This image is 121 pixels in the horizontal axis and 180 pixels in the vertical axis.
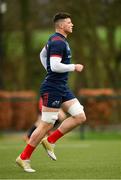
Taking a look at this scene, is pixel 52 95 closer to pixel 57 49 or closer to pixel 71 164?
pixel 57 49

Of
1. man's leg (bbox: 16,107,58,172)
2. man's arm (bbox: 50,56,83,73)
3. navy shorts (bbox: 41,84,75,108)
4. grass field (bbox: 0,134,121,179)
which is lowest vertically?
grass field (bbox: 0,134,121,179)

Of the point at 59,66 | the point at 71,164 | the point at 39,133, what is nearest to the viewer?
the point at 59,66

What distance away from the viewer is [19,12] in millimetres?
30016

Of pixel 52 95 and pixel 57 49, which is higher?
pixel 57 49

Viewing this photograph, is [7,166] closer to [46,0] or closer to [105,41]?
[46,0]

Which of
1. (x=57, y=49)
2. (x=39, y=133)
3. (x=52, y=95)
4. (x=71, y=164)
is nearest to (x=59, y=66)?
(x=57, y=49)

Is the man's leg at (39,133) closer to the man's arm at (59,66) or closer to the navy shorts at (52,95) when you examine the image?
the navy shorts at (52,95)

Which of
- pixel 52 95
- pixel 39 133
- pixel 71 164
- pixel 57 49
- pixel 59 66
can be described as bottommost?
pixel 71 164

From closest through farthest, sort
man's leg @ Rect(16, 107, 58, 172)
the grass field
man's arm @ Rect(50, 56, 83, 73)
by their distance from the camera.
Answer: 1. the grass field
2. man's arm @ Rect(50, 56, 83, 73)
3. man's leg @ Rect(16, 107, 58, 172)

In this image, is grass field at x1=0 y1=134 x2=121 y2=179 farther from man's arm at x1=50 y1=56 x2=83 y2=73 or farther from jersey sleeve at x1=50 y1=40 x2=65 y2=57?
jersey sleeve at x1=50 y1=40 x2=65 y2=57

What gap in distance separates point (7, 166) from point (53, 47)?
2.12 m

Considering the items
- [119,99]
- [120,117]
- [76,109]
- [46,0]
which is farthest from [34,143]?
[46,0]

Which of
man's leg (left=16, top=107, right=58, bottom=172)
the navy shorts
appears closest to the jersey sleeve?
the navy shorts

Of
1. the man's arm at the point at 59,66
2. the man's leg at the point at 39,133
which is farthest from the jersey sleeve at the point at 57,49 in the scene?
the man's leg at the point at 39,133
